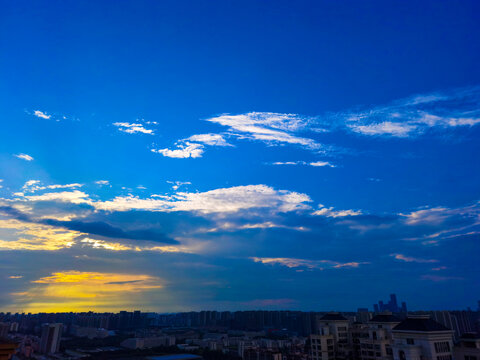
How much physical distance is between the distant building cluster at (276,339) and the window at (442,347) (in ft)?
0.24

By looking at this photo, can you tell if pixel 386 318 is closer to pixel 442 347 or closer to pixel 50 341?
pixel 442 347

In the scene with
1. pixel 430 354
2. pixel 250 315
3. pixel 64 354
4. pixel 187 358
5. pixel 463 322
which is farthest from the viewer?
pixel 250 315

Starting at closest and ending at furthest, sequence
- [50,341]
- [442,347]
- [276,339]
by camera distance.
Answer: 1. [442,347]
2. [50,341]
3. [276,339]

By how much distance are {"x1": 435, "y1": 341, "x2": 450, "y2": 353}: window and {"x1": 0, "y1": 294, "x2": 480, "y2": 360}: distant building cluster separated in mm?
73

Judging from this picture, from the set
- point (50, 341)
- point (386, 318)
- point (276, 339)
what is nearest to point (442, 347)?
point (386, 318)

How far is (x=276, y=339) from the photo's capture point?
11050 cm

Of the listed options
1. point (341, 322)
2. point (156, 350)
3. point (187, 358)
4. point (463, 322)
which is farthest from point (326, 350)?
point (156, 350)

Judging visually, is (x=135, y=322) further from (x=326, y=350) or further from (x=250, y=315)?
(x=326, y=350)

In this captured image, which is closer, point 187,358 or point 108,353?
point 187,358

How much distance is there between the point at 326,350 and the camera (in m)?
39.1

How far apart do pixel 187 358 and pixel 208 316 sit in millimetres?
111451

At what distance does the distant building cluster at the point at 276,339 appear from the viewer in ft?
83.9

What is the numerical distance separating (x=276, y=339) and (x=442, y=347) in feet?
315

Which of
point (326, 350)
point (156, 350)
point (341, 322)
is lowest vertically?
point (156, 350)
